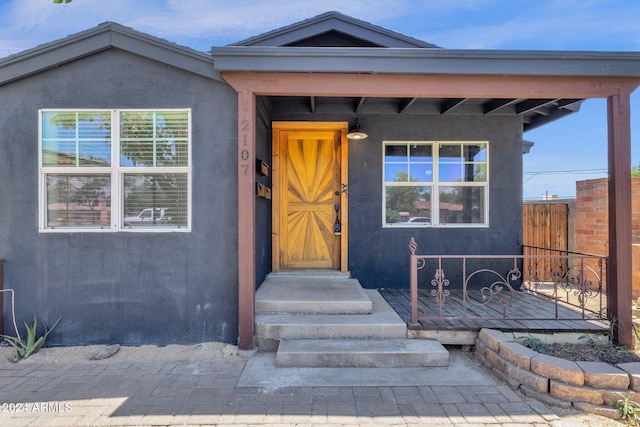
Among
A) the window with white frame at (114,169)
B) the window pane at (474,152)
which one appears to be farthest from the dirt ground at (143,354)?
the window pane at (474,152)

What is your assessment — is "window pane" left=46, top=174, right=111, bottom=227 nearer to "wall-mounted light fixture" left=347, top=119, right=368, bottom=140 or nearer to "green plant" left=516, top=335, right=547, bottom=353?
"wall-mounted light fixture" left=347, top=119, right=368, bottom=140

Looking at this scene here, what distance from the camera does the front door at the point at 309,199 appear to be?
17.0 ft

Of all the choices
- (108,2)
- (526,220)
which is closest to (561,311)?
(526,220)

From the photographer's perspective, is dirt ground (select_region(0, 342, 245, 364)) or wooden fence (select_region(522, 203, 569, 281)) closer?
dirt ground (select_region(0, 342, 245, 364))

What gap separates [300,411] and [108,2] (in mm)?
5526

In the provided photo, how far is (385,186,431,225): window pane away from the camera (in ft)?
16.5

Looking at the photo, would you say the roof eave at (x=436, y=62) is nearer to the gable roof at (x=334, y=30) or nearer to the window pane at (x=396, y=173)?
the gable roof at (x=334, y=30)

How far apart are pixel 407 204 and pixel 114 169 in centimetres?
396

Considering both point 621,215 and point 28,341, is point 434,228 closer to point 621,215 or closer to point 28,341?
point 621,215

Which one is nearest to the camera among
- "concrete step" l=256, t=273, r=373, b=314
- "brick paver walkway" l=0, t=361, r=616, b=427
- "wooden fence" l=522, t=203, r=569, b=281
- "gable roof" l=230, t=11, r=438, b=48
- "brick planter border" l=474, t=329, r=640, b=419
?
"brick paver walkway" l=0, t=361, r=616, b=427

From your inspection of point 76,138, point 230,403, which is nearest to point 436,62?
point 230,403

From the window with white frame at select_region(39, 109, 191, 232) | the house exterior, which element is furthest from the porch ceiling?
the window with white frame at select_region(39, 109, 191, 232)

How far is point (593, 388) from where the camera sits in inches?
96.3

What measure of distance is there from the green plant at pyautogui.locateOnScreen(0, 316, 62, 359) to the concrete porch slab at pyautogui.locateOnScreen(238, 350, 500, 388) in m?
2.24
